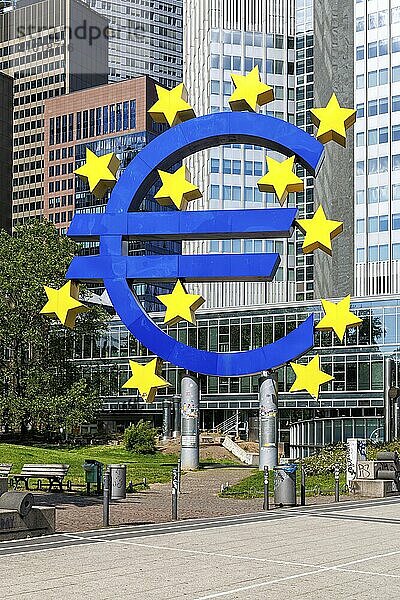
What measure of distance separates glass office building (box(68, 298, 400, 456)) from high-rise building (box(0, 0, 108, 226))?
96.2 metres

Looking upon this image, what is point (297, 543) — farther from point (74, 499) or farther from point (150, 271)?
point (150, 271)

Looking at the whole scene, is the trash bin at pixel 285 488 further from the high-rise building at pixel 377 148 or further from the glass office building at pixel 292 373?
the high-rise building at pixel 377 148

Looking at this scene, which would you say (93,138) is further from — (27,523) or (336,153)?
(27,523)

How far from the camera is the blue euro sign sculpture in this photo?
38.6 m

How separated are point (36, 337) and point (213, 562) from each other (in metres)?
53.3

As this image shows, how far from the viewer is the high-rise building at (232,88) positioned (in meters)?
108

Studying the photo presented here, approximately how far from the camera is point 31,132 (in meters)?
174

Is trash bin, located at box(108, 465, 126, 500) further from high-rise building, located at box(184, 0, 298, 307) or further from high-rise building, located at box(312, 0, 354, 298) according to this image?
high-rise building, located at box(312, 0, 354, 298)

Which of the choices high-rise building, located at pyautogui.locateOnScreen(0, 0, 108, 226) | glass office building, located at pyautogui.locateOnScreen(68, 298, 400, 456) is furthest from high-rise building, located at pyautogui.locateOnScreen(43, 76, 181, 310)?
glass office building, located at pyautogui.locateOnScreen(68, 298, 400, 456)

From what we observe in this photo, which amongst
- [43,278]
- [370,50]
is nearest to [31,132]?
[370,50]

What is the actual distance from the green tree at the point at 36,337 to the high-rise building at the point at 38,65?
328 ft

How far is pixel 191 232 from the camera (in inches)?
1535

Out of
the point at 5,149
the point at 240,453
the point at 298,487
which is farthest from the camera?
the point at 5,149

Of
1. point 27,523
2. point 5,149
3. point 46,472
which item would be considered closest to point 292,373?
point 46,472
